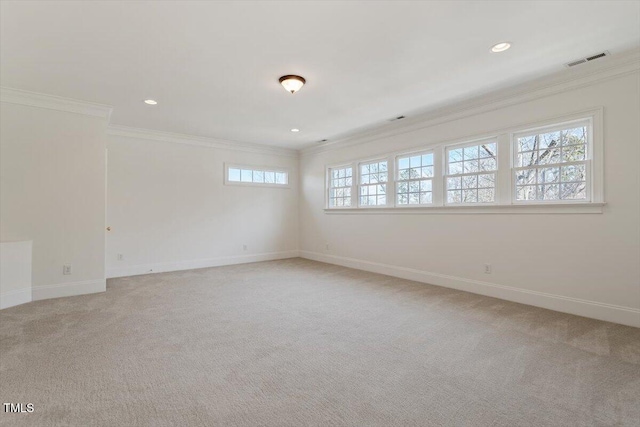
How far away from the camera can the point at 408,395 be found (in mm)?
1939

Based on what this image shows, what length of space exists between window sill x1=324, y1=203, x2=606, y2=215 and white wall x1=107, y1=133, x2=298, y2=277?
2.41 metres

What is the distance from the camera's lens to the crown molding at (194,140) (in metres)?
5.48

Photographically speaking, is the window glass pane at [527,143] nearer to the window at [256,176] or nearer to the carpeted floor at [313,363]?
the carpeted floor at [313,363]

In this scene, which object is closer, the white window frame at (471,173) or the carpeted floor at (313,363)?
the carpeted floor at (313,363)

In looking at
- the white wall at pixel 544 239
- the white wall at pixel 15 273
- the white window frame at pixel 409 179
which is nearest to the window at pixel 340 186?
the white wall at pixel 544 239

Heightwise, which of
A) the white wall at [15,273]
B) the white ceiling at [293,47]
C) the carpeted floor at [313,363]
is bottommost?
the carpeted floor at [313,363]

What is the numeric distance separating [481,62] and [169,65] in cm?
338

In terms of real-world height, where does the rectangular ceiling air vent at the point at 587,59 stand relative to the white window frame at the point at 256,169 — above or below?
above

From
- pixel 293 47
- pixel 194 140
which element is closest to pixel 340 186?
pixel 194 140

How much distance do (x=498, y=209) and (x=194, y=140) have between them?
5695 mm

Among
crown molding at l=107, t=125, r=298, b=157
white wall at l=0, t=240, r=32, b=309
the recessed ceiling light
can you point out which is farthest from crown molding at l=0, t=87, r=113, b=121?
the recessed ceiling light

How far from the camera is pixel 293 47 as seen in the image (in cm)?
290

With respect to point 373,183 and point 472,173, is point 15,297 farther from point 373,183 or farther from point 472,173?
point 472,173

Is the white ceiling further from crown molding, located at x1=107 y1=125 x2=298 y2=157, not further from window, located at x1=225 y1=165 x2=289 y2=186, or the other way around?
window, located at x1=225 y1=165 x2=289 y2=186
